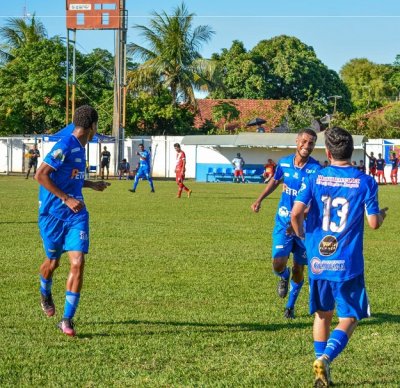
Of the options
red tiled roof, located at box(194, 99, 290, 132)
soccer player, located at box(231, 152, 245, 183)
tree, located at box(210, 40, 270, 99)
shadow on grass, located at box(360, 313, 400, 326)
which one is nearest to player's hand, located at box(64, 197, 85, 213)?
shadow on grass, located at box(360, 313, 400, 326)

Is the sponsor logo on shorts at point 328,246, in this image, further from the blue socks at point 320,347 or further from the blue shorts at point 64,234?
the blue shorts at point 64,234

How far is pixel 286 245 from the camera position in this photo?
29.7 feet

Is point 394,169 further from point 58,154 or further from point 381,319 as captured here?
point 58,154

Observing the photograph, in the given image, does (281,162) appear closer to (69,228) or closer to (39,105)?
(69,228)

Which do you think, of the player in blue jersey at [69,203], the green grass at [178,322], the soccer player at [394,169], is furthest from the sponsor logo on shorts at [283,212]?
the soccer player at [394,169]

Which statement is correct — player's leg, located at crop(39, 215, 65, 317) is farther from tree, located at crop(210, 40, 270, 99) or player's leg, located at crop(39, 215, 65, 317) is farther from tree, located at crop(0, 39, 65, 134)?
tree, located at crop(210, 40, 270, 99)

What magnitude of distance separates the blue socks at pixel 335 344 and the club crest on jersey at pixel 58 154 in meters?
2.98

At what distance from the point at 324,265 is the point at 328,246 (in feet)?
0.44

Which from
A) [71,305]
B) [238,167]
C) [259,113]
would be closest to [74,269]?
[71,305]

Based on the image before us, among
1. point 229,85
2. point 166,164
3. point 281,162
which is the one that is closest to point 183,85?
point 166,164

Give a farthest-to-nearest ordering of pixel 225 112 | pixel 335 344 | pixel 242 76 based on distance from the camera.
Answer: pixel 242 76
pixel 225 112
pixel 335 344

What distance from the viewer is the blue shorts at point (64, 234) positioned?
7734 mm

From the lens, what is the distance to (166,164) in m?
56.2

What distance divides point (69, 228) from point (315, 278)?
2629 millimetres
